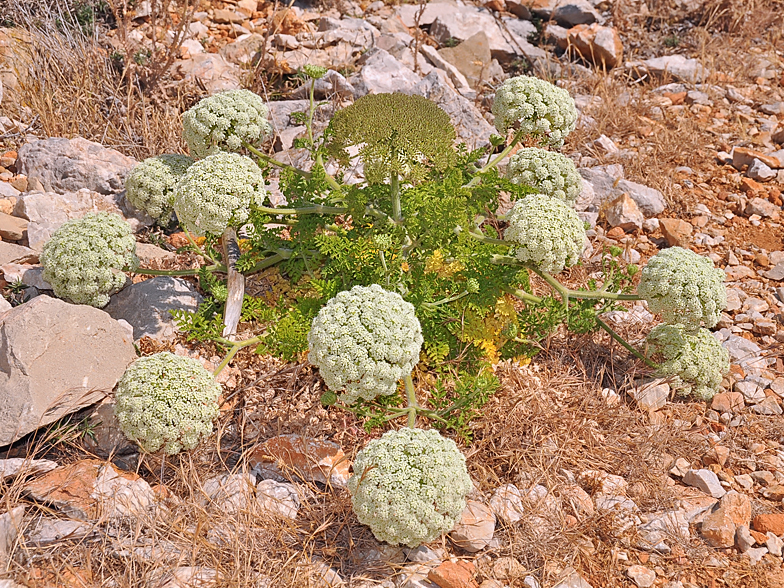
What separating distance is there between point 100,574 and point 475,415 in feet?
7.21

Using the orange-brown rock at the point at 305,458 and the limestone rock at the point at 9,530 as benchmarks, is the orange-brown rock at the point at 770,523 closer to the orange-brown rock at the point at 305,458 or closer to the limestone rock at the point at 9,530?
the orange-brown rock at the point at 305,458

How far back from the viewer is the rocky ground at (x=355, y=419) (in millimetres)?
3648

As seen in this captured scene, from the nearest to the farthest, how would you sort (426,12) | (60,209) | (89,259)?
(89,259), (60,209), (426,12)

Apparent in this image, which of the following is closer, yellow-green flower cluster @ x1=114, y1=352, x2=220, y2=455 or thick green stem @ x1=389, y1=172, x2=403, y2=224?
yellow-green flower cluster @ x1=114, y1=352, x2=220, y2=455

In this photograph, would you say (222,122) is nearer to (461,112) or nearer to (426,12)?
(461,112)

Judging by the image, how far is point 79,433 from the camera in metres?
4.09

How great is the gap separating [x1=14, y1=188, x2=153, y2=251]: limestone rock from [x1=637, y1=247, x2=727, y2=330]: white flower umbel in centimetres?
398

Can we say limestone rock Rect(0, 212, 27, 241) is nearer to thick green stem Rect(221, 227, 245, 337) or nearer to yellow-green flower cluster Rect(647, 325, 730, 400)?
thick green stem Rect(221, 227, 245, 337)

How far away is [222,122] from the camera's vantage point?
195 inches

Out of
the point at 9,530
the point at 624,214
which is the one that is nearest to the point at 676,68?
the point at 624,214

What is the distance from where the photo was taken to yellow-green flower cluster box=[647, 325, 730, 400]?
15.3 feet

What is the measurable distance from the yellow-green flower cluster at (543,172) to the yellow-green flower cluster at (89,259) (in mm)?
2780

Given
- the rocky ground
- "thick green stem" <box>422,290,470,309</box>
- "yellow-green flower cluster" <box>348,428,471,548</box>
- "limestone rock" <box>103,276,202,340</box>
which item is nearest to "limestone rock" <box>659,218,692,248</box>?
the rocky ground

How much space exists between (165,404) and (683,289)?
3.09 meters
